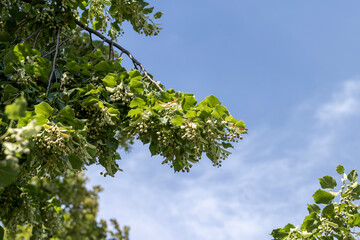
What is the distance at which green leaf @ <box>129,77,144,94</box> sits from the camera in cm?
483

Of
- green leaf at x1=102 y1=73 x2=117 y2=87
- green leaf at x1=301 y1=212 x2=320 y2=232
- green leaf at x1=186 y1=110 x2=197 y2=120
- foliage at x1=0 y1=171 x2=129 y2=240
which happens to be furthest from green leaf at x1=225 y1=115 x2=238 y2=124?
foliage at x1=0 y1=171 x2=129 y2=240

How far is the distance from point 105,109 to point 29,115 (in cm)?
81

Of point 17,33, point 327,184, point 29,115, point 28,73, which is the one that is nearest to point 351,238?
point 327,184

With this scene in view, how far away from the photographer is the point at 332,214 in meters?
4.34

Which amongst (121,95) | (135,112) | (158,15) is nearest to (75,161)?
(135,112)

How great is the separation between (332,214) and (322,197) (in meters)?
0.19

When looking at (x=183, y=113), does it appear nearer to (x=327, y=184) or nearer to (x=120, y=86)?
(x=120, y=86)

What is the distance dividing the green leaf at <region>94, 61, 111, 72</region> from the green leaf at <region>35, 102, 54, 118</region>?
3.73 ft

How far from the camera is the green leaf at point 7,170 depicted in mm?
2539

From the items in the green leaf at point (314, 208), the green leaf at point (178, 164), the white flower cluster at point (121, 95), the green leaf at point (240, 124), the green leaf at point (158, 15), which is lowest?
the green leaf at point (314, 208)

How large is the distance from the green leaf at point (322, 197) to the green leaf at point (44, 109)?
264cm

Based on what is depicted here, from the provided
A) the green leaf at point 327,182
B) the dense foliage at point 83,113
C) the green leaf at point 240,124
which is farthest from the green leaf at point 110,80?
the green leaf at point 327,182

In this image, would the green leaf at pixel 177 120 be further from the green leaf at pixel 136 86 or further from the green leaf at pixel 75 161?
the green leaf at pixel 75 161

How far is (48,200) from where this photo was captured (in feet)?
23.1
